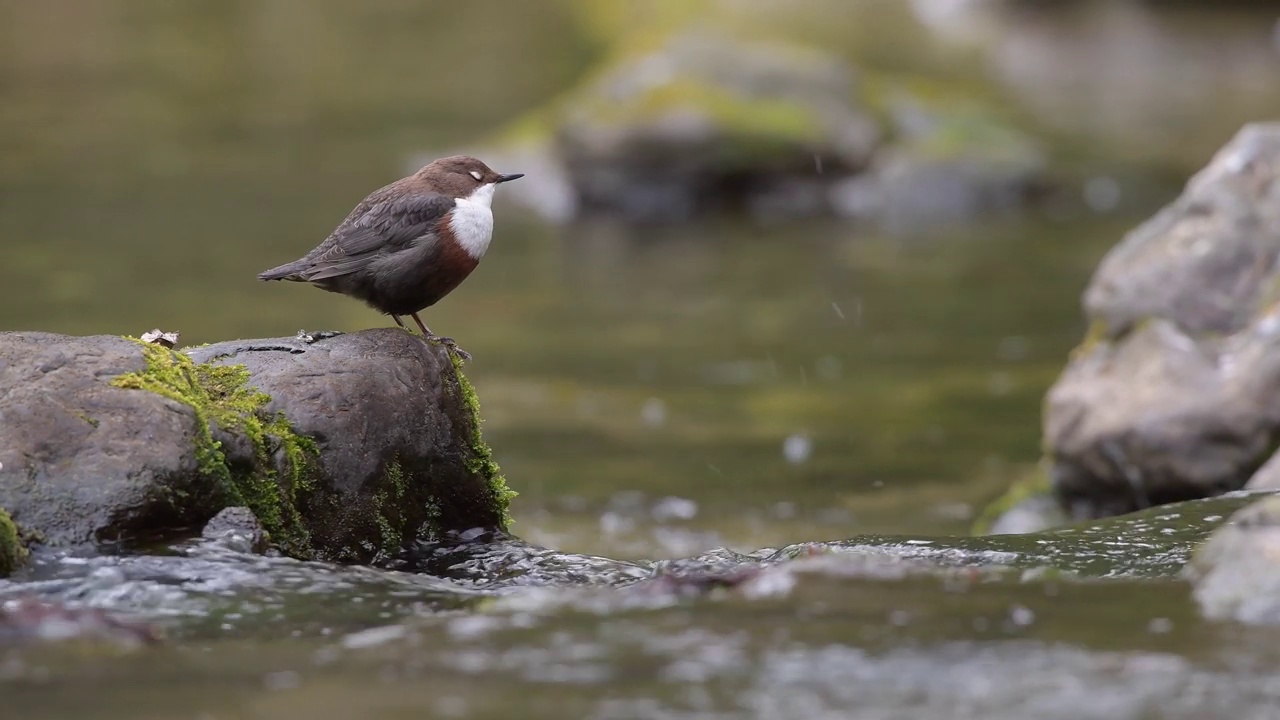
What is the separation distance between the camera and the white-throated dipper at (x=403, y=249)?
5672mm

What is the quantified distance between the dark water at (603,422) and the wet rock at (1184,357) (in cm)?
130

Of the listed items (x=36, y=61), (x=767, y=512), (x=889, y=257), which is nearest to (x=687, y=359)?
(x=767, y=512)

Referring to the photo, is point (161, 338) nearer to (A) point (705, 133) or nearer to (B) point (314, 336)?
(B) point (314, 336)

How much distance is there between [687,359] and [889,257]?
5208mm

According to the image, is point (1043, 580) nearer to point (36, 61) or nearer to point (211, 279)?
point (211, 279)

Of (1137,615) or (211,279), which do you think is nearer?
(1137,615)

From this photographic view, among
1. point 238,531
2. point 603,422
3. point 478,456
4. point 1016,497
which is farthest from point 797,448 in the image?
point 238,531

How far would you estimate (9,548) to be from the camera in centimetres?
450

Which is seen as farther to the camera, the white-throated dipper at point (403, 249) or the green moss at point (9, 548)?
the white-throated dipper at point (403, 249)

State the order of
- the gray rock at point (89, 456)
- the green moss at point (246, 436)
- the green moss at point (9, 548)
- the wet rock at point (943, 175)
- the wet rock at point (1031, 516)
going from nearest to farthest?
the green moss at point (9, 548)
the gray rock at point (89, 456)
the green moss at point (246, 436)
the wet rock at point (1031, 516)
the wet rock at point (943, 175)

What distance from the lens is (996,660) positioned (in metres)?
3.79

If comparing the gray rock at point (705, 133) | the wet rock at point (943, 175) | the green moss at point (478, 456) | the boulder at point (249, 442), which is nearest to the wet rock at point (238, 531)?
the boulder at point (249, 442)

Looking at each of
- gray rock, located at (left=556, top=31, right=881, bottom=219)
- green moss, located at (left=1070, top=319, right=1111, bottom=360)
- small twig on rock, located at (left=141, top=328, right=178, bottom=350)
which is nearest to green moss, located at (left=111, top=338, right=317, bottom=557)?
small twig on rock, located at (left=141, top=328, right=178, bottom=350)

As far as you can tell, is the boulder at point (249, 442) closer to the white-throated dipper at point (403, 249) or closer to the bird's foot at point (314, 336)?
the bird's foot at point (314, 336)
